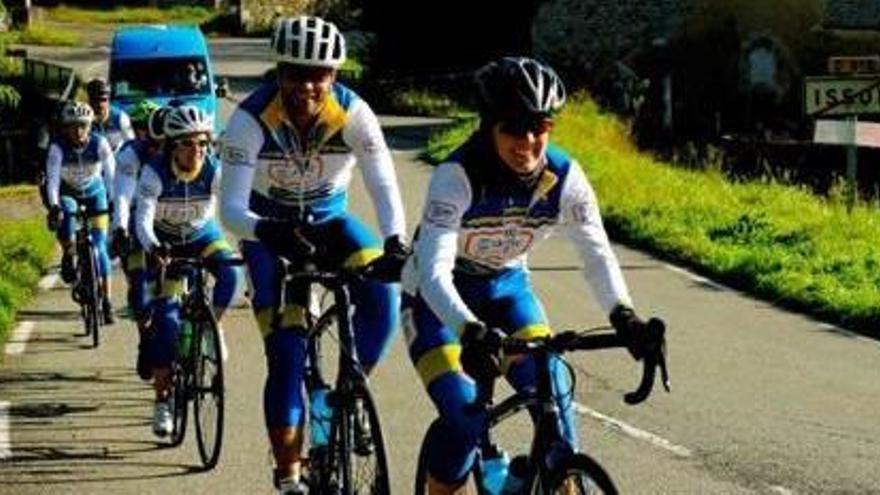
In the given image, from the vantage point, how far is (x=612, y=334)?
4938mm

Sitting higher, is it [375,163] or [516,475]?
[375,163]

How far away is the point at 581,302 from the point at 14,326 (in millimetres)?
5334

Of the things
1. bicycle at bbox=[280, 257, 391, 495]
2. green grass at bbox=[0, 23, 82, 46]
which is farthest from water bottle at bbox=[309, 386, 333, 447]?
green grass at bbox=[0, 23, 82, 46]

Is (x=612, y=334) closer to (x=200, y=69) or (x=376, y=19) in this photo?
(x=200, y=69)

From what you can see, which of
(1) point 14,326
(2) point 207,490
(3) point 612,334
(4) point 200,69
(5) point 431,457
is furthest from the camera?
(4) point 200,69

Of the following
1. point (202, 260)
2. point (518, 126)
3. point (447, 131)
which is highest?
point (518, 126)

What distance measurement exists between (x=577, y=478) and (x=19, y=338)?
30.2ft

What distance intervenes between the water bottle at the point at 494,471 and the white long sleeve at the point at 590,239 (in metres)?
0.76

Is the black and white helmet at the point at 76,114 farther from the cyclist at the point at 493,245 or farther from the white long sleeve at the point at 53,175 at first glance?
the cyclist at the point at 493,245

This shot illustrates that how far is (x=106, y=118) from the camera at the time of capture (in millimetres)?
15484

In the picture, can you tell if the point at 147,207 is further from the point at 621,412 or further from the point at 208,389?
the point at 621,412

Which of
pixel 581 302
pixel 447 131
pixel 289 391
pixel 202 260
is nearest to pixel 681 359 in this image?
pixel 581 302

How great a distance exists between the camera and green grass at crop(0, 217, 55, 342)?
47.4 feet

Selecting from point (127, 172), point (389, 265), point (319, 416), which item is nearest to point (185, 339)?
point (127, 172)
